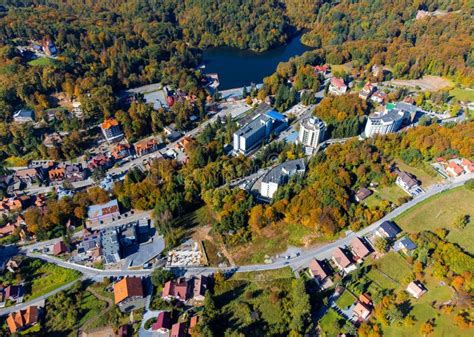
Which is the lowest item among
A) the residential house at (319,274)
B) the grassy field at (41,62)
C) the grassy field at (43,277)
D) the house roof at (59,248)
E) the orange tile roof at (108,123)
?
the grassy field at (43,277)

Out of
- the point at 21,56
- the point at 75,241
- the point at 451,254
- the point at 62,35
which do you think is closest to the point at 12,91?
the point at 21,56

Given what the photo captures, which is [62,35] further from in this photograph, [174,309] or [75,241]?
[174,309]

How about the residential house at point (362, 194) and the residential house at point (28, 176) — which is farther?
the residential house at point (28, 176)

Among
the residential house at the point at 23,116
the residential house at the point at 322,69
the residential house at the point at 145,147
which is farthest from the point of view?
the residential house at the point at 322,69

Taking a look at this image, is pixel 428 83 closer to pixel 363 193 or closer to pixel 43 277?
pixel 363 193

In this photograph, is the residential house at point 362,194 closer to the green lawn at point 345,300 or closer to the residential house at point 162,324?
the green lawn at point 345,300

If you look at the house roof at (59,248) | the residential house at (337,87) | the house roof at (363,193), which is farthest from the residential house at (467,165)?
the house roof at (59,248)

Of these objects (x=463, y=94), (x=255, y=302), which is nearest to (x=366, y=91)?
(x=463, y=94)
